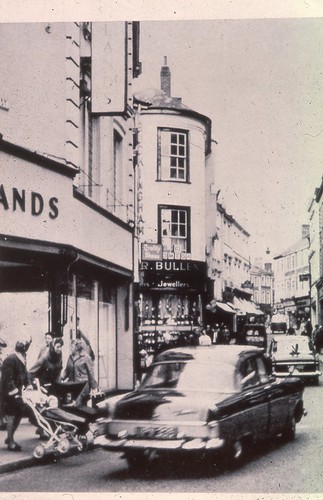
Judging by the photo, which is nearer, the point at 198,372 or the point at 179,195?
the point at 198,372

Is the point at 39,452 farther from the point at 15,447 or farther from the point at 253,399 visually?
the point at 253,399

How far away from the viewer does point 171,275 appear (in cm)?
2694

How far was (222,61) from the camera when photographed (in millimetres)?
11266

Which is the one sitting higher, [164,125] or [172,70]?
[164,125]

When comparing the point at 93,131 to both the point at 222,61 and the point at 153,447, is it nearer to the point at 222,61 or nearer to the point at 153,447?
the point at 222,61

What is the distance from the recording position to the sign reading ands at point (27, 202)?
38.0 ft

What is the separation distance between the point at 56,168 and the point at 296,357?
10212mm

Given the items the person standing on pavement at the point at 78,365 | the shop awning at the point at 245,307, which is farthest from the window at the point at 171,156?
the shop awning at the point at 245,307

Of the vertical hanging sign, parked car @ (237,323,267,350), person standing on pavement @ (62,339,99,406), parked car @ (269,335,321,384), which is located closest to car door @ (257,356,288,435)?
person standing on pavement @ (62,339,99,406)

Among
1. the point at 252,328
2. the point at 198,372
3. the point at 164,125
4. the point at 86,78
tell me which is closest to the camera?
the point at 198,372

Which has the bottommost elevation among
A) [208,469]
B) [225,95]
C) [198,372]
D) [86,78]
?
[208,469]

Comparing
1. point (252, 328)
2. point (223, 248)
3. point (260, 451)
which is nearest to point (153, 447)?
point (260, 451)

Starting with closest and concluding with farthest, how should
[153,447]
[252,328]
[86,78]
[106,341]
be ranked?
[153,447], [86,78], [106,341], [252,328]

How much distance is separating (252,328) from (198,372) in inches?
795
